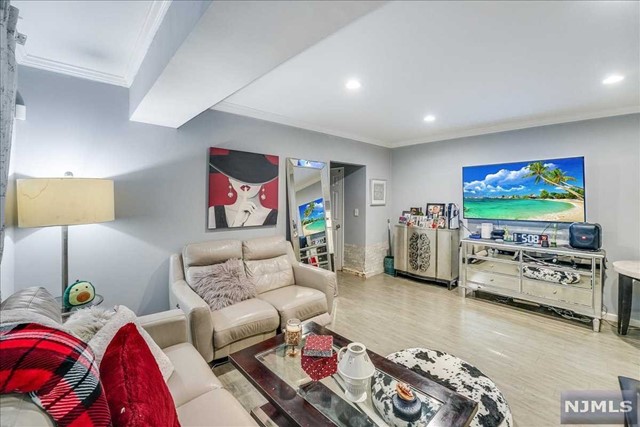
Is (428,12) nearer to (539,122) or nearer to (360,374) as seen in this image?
(360,374)

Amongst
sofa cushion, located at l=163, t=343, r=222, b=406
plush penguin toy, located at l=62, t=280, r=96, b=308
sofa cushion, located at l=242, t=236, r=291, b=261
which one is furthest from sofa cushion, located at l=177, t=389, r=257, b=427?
sofa cushion, located at l=242, t=236, r=291, b=261

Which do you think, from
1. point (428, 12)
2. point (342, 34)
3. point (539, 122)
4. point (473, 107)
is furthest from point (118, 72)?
point (539, 122)

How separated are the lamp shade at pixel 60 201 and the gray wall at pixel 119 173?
0.50 m

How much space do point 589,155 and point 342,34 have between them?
3426 millimetres

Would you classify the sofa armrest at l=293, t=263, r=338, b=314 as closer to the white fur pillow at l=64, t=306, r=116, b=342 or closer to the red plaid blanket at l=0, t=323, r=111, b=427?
the white fur pillow at l=64, t=306, r=116, b=342

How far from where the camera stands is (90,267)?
230cm

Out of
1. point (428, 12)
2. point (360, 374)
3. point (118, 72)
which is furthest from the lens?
point (118, 72)

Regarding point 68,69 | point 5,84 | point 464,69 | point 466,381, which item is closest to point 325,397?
point 466,381

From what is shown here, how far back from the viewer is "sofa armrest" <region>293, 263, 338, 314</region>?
9.20ft

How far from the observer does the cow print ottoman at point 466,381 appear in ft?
4.43

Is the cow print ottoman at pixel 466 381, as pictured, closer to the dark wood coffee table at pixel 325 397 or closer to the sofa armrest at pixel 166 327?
the dark wood coffee table at pixel 325 397

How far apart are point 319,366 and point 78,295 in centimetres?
178

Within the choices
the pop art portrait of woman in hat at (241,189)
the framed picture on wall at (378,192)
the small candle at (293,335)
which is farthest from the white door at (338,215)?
the small candle at (293,335)

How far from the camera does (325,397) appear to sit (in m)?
1.36
